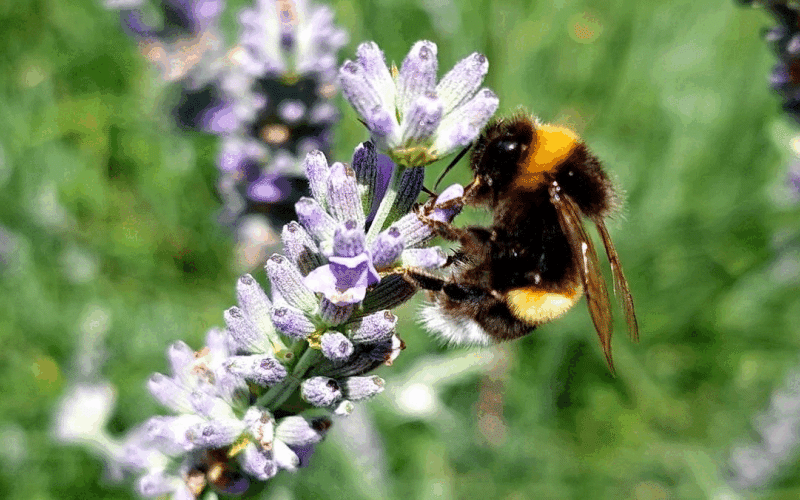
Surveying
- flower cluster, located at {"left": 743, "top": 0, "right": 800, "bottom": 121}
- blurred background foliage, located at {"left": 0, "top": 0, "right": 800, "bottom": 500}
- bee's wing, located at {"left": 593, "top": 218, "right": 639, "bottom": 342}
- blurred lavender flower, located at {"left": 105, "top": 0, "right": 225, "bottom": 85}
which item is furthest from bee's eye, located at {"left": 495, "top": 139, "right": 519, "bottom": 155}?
blurred lavender flower, located at {"left": 105, "top": 0, "right": 225, "bottom": 85}

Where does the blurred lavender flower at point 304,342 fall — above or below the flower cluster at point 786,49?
above

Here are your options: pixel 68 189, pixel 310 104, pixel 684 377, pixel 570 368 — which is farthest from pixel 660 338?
pixel 68 189

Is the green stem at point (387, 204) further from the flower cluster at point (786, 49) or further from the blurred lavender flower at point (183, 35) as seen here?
the blurred lavender flower at point (183, 35)

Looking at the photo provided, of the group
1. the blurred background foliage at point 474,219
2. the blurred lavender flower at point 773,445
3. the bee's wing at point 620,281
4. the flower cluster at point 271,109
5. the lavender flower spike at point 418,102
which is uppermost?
the lavender flower spike at point 418,102

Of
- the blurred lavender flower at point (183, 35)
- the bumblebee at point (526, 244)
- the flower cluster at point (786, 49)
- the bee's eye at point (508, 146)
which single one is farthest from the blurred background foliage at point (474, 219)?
the bee's eye at point (508, 146)

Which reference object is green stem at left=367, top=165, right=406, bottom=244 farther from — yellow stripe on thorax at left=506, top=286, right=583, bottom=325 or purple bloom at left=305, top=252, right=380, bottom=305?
yellow stripe on thorax at left=506, top=286, right=583, bottom=325

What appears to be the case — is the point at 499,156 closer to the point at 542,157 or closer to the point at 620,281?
the point at 542,157
